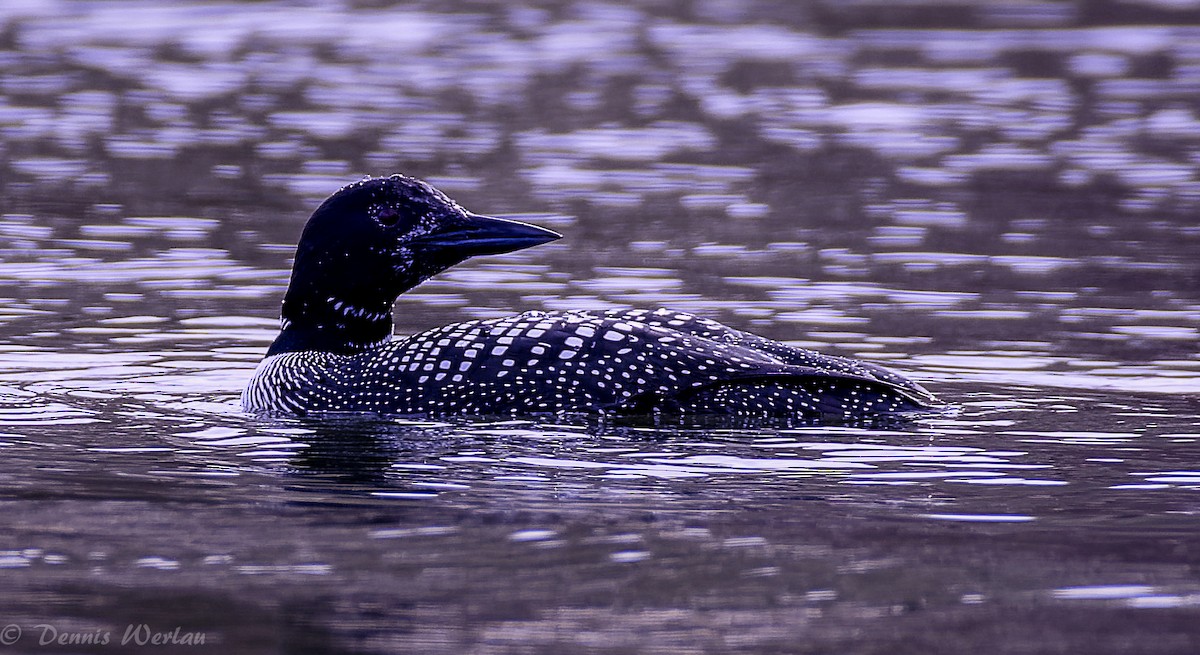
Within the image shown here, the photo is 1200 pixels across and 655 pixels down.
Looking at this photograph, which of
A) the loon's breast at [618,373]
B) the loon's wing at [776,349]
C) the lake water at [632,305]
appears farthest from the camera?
the loon's wing at [776,349]

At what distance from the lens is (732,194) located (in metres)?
11.8

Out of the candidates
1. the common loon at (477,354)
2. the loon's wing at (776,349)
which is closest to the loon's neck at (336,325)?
the common loon at (477,354)

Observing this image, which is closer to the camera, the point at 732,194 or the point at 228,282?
the point at 228,282

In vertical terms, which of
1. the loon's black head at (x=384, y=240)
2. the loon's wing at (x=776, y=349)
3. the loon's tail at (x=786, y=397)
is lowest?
the loon's tail at (x=786, y=397)

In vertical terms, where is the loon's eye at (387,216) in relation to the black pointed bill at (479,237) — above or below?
above

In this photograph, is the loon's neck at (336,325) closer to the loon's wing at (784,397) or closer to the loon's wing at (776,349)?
the loon's wing at (776,349)

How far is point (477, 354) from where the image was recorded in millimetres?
6637

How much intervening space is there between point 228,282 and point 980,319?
320cm

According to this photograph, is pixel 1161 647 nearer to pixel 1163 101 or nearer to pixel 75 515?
pixel 75 515

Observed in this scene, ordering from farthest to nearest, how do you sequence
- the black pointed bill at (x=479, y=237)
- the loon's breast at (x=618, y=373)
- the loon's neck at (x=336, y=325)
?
the loon's neck at (x=336, y=325) → the black pointed bill at (x=479, y=237) → the loon's breast at (x=618, y=373)

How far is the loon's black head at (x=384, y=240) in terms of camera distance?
6.99 meters

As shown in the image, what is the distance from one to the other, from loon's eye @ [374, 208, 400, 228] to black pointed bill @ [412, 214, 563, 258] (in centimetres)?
9

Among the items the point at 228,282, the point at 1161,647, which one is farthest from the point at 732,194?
the point at 1161,647

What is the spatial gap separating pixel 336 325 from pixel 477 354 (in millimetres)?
724
